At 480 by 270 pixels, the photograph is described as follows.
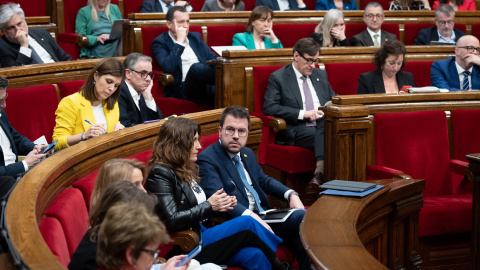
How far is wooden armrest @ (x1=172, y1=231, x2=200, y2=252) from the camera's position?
5.73ft

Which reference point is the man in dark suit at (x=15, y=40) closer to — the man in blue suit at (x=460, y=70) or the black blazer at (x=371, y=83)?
the black blazer at (x=371, y=83)

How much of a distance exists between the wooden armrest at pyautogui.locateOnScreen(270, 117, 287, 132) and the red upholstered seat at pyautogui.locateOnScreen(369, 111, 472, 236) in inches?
17.9

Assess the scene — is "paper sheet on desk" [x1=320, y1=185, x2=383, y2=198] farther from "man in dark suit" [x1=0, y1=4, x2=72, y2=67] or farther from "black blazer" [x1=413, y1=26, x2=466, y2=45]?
"black blazer" [x1=413, y1=26, x2=466, y2=45]

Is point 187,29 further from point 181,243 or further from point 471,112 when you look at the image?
point 181,243

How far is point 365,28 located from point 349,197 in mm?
2084

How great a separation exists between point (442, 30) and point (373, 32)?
0.39m

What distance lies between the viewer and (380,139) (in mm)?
2475

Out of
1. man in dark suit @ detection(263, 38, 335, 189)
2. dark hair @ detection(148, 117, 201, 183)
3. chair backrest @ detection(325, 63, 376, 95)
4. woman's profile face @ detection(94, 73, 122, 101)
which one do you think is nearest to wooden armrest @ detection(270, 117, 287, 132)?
man in dark suit @ detection(263, 38, 335, 189)

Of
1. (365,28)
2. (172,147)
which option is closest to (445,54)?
(365,28)

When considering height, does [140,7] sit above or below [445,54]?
above

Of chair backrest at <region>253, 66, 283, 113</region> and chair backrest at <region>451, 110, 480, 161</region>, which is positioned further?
chair backrest at <region>253, 66, 283, 113</region>

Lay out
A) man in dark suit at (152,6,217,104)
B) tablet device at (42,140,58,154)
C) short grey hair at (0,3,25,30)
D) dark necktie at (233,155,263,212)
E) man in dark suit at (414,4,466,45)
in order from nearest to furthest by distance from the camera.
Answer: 1. tablet device at (42,140,58,154)
2. dark necktie at (233,155,263,212)
3. short grey hair at (0,3,25,30)
4. man in dark suit at (152,6,217,104)
5. man in dark suit at (414,4,466,45)

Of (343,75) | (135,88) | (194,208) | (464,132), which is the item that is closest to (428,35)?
(343,75)

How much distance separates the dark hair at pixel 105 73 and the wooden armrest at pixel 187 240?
673mm
